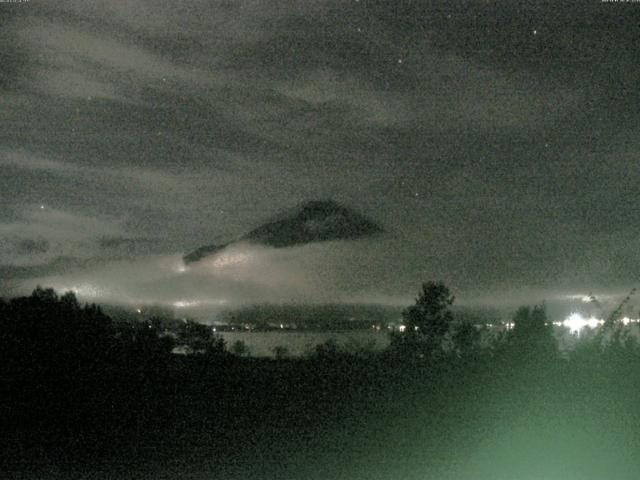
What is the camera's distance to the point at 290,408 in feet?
51.7

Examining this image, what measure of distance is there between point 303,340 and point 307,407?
18.1m

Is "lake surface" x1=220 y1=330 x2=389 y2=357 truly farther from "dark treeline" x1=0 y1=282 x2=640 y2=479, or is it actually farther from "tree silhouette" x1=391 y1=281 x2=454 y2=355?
"dark treeline" x1=0 y1=282 x2=640 y2=479

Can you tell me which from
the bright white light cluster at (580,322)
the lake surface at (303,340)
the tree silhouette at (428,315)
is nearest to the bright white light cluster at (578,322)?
the bright white light cluster at (580,322)

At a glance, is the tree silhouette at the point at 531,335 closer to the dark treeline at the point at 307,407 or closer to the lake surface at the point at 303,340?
the dark treeline at the point at 307,407

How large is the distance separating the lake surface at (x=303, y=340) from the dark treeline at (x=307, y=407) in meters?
6.75

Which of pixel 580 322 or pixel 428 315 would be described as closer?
pixel 580 322

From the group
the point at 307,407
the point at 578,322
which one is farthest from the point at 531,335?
the point at 307,407

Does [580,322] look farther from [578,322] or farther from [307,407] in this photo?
[307,407]

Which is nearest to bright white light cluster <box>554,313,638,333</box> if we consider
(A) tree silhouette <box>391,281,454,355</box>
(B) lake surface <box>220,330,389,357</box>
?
(B) lake surface <box>220,330,389,357</box>

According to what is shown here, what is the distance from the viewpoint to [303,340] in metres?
33.8

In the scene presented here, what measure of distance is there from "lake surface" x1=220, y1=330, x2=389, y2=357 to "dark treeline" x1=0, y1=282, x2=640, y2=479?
675 centimetres

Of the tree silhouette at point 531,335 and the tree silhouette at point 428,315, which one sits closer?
the tree silhouette at point 531,335

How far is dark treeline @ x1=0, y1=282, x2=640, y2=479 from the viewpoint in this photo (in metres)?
13.1

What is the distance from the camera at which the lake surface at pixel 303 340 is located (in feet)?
84.6
